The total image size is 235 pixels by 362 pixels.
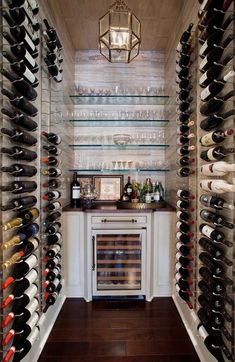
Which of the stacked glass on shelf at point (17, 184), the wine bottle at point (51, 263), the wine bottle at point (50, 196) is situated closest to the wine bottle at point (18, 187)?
the stacked glass on shelf at point (17, 184)

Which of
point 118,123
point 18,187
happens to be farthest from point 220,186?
point 118,123

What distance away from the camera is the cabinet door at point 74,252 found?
264cm

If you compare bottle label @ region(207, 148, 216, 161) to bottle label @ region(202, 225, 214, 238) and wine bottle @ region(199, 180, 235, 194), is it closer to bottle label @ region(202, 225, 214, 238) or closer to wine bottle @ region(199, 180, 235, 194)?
wine bottle @ region(199, 180, 235, 194)

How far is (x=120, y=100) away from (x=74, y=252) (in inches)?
72.2

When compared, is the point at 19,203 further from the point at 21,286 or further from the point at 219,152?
the point at 219,152

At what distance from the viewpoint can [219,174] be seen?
4.62 ft

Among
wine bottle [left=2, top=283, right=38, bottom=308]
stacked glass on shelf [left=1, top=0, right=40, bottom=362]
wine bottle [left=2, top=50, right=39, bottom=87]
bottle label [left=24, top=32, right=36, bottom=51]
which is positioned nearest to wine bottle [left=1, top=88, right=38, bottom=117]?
stacked glass on shelf [left=1, top=0, right=40, bottom=362]

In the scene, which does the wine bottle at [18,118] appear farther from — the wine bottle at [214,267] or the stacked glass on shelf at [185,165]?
the wine bottle at [214,267]

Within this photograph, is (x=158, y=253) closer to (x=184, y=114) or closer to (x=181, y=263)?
(x=181, y=263)

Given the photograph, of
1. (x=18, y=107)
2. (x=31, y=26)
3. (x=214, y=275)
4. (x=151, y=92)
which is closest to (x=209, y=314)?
(x=214, y=275)

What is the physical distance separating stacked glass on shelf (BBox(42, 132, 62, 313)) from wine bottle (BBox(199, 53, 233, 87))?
1.22 metres

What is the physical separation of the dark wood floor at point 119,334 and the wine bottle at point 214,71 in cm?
186

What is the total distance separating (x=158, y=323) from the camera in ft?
7.18

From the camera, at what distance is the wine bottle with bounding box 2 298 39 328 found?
1314mm
